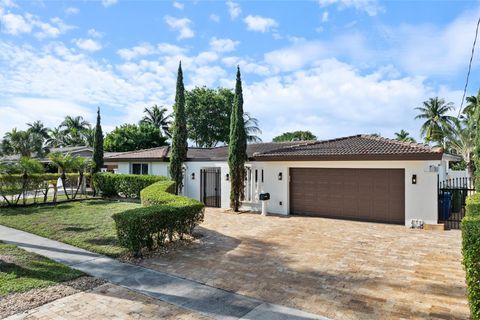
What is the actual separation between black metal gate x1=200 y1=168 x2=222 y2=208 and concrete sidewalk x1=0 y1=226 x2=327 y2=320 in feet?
30.2

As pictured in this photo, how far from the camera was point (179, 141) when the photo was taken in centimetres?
1734

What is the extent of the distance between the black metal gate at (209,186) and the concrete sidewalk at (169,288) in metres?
9.20

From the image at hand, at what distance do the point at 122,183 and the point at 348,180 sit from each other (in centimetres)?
1351

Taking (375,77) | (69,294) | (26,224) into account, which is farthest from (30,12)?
(375,77)

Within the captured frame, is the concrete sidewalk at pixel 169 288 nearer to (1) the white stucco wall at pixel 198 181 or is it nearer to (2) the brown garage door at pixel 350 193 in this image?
(2) the brown garage door at pixel 350 193

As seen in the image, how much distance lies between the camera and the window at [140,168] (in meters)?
20.8

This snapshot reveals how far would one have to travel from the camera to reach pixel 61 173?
17.5 metres

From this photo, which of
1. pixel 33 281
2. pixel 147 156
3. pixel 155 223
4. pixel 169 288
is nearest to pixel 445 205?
pixel 155 223

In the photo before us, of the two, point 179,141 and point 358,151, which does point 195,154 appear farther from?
point 358,151

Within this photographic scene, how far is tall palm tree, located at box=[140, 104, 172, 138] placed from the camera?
4725 centimetres

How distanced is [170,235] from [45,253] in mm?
3133

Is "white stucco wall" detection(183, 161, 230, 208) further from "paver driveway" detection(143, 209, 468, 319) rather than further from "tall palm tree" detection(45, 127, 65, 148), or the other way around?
"tall palm tree" detection(45, 127, 65, 148)

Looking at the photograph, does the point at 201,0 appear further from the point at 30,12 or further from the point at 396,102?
the point at 396,102

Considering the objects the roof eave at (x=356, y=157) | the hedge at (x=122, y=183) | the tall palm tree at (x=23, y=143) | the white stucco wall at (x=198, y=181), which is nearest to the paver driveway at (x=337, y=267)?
the roof eave at (x=356, y=157)
